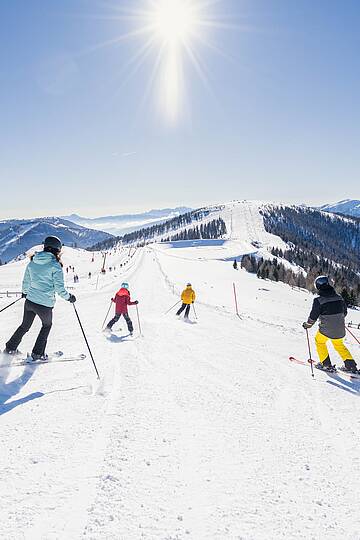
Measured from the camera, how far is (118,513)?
2.54 meters

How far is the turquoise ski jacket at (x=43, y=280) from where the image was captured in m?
6.30

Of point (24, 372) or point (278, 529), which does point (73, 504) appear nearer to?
point (278, 529)

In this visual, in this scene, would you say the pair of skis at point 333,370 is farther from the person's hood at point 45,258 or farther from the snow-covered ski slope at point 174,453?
the person's hood at point 45,258

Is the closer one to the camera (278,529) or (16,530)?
(16,530)

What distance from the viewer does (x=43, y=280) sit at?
248 inches

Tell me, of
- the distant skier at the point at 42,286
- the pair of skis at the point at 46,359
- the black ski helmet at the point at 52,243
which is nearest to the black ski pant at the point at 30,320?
the distant skier at the point at 42,286

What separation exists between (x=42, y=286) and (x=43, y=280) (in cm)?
12

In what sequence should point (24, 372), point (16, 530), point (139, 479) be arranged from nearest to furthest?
1. point (16, 530)
2. point (139, 479)
3. point (24, 372)

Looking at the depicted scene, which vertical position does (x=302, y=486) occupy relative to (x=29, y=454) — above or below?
below

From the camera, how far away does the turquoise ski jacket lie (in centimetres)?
630

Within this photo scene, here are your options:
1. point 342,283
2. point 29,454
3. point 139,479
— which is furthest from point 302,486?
point 342,283

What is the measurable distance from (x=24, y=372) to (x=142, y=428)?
2910mm

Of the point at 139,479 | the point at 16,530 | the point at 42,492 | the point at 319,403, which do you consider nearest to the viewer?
the point at 16,530

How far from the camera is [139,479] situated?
9.77 feet
